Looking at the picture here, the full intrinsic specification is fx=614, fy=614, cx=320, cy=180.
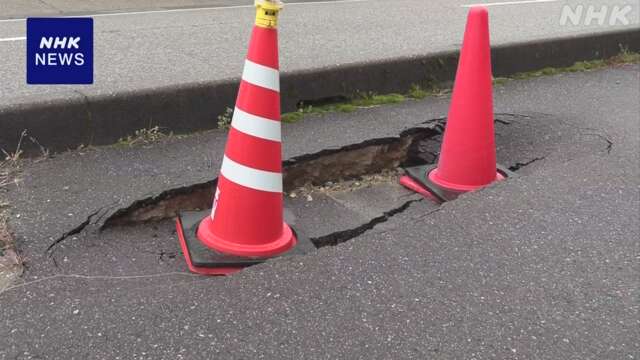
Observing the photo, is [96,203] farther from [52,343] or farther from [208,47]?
[208,47]

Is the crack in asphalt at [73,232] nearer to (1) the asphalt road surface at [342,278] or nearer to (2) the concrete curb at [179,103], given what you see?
(1) the asphalt road surface at [342,278]

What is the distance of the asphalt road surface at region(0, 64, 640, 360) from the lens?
210 centimetres

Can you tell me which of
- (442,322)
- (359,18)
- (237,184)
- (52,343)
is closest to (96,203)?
(237,184)

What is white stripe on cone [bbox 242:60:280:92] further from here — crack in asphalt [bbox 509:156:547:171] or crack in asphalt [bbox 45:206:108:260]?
crack in asphalt [bbox 509:156:547:171]

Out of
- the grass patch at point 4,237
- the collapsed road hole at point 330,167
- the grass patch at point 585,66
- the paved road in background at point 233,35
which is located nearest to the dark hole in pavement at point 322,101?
the paved road in background at point 233,35

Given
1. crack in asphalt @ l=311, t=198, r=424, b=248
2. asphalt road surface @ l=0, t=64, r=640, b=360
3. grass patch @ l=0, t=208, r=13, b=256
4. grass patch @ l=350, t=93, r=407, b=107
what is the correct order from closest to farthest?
1. asphalt road surface @ l=0, t=64, r=640, b=360
2. grass patch @ l=0, t=208, r=13, b=256
3. crack in asphalt @ l=311, t=198, r=424, b=248
4. grass patch @ l=350, t=93, r=407, b=107

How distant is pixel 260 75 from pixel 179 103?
4.18 feet

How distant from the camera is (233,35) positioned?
6133 mm

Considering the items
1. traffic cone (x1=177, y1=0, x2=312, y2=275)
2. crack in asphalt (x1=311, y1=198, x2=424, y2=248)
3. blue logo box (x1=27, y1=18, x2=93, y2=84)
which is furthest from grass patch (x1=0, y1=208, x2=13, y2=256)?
crack in asphalt (x1=311, y1=198, x2=424, y2=248)

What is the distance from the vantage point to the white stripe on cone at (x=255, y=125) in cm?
264

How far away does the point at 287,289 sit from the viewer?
2.37m

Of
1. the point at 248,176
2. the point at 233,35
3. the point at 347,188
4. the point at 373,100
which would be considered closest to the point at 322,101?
the point at 373,100

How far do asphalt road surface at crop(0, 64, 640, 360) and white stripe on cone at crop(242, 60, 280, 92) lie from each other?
76cm

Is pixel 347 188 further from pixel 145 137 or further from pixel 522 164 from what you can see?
pixel 145 137
